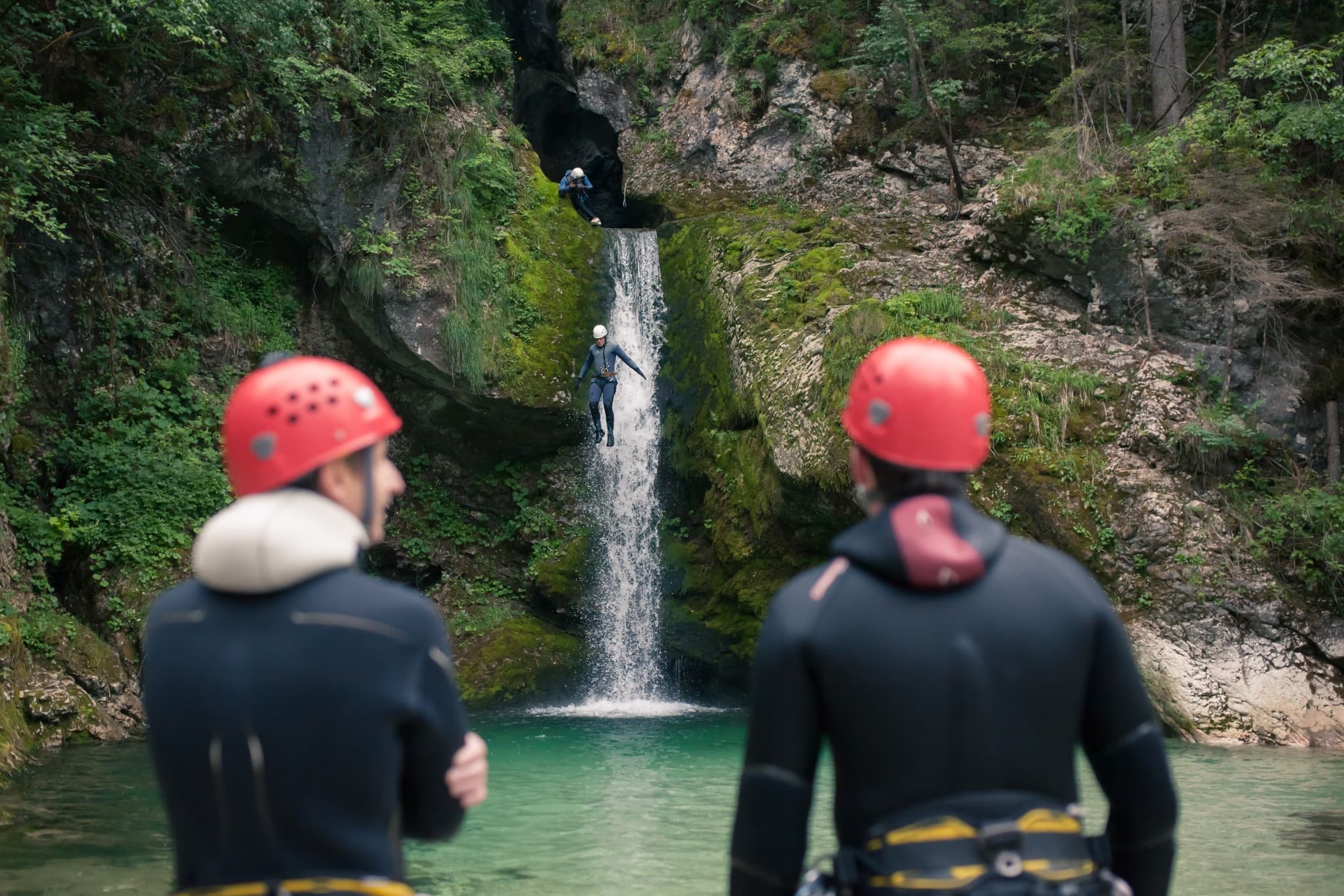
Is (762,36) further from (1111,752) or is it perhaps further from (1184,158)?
(1111,752)

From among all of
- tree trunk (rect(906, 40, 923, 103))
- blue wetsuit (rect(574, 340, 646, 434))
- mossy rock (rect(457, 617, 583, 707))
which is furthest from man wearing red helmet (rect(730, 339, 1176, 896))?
tree trunk (rect(906, 40, 923, 103))

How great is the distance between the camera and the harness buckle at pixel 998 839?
63.1 inches

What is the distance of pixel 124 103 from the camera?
12773 mm

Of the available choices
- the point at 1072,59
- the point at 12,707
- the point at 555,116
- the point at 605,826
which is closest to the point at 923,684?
the point at 605,826

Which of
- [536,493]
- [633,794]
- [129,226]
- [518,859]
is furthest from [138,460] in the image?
[518,859]

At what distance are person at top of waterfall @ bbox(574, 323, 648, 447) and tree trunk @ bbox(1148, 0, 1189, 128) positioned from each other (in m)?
7.88

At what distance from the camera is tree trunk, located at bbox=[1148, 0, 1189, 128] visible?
14.3 meters

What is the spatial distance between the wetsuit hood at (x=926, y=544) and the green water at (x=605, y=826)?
408 centimetres

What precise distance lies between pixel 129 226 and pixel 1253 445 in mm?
13346

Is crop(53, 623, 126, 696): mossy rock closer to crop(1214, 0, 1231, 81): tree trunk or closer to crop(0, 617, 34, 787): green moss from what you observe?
crop(0, 617, 34, 787): green moss

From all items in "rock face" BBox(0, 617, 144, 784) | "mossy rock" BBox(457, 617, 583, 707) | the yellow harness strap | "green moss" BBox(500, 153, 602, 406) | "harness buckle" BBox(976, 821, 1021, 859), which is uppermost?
"green moss" BBox(500, 153, 602, 406)

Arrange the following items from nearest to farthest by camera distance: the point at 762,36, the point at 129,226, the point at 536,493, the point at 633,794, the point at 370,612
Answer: the point at 370,612 → the point at 633,794 → the point at 129,226 → the point at 536,493 → the point at 762,36

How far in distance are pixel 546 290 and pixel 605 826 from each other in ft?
32.2

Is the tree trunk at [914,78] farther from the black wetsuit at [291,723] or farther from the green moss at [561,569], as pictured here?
the black wetsuit at [291,723]
